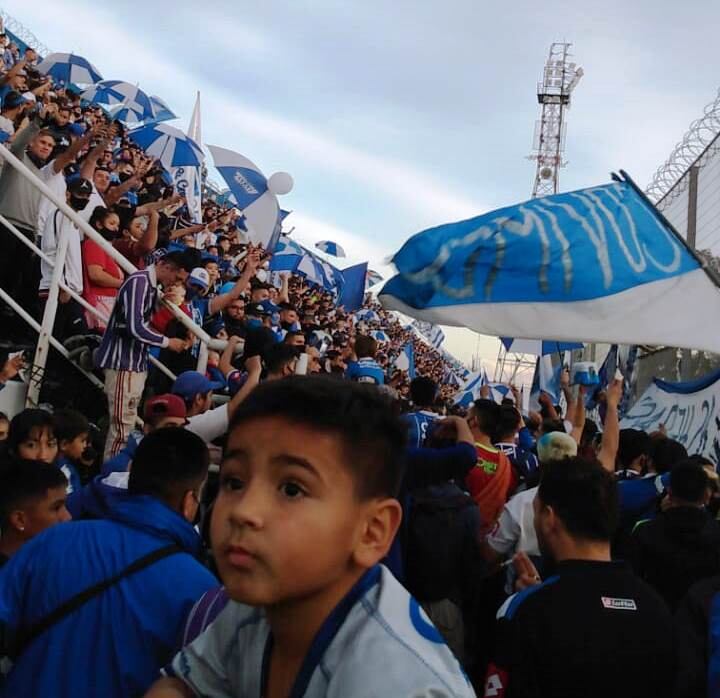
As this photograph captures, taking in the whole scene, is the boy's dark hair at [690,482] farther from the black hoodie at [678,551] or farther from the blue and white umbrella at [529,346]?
the blue and white umbrella at [529,346]

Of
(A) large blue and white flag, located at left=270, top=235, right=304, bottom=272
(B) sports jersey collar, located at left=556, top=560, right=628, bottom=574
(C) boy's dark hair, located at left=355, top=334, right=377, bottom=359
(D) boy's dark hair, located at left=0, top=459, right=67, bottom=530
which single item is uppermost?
(A) large blue and white flag, located at left=270, top=235, right=304, bottom=272

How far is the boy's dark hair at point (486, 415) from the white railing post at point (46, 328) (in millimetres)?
3048

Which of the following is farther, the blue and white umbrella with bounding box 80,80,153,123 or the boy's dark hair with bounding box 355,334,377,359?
the blue and white umbrella with bounding box 80,80,153,123

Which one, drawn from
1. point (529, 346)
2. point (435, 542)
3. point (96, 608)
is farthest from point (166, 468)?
point (529, 346)

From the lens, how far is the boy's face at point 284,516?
114cm

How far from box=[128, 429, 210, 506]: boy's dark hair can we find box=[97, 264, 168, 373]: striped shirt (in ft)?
9.02

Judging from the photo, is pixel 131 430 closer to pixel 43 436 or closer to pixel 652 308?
pixel 43 436

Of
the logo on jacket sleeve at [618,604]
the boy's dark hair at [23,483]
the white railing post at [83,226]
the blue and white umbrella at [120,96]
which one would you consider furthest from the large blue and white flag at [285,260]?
the logo on jacket sleeve at [618,604]

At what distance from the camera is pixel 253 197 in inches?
390

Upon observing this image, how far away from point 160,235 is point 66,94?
4.69 metres

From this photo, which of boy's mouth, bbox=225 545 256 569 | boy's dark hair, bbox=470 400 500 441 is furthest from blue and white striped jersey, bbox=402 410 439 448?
boy's mouth, bbox=225 545 256 569

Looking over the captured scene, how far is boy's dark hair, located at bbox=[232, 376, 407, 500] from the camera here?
1.23 m

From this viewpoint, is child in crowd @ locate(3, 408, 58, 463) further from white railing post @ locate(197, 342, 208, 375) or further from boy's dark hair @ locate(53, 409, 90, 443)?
white railing post @ locate(197, 342, 208, 375)

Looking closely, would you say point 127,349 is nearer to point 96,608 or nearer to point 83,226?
point 83,226
